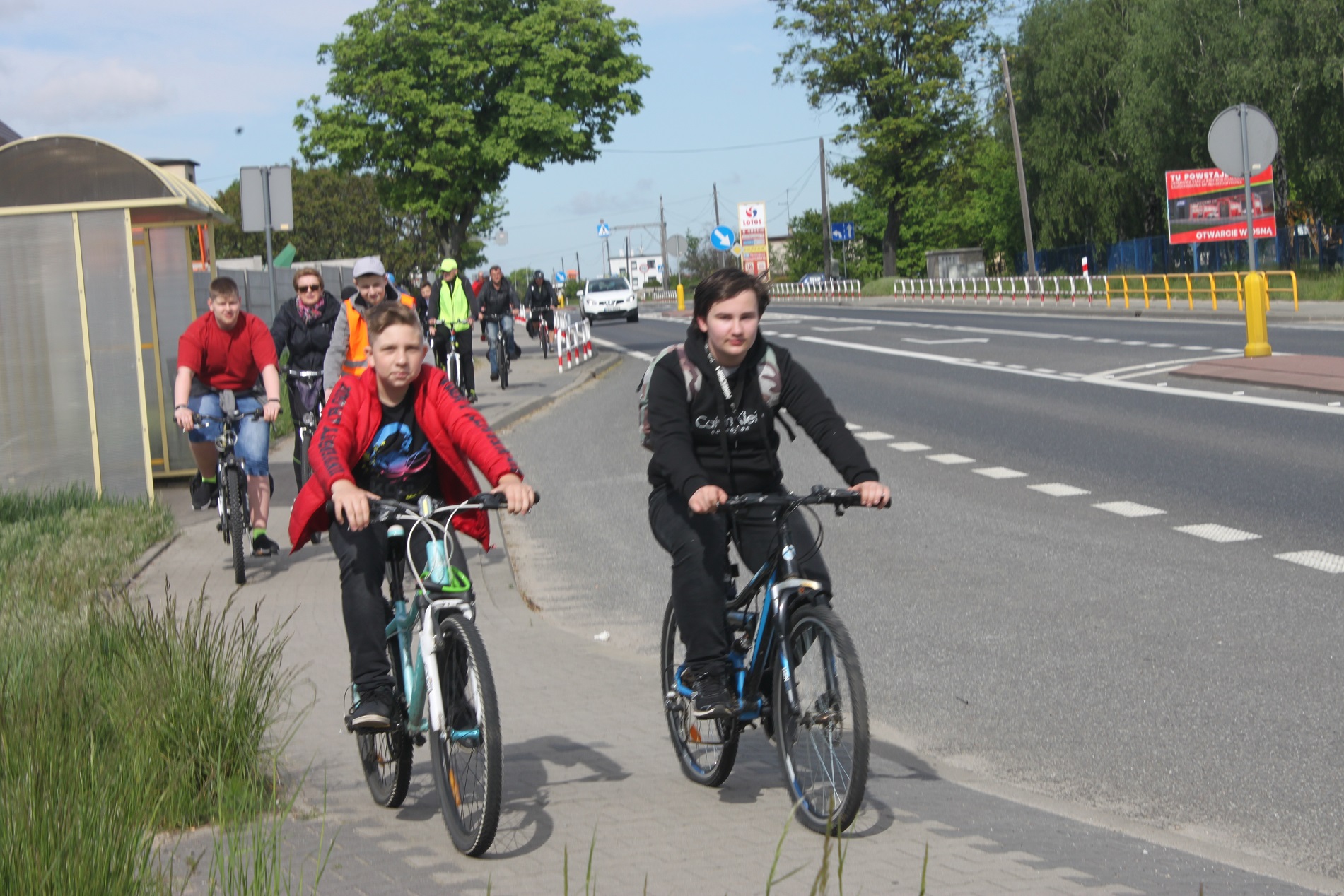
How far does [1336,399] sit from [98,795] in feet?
51.6

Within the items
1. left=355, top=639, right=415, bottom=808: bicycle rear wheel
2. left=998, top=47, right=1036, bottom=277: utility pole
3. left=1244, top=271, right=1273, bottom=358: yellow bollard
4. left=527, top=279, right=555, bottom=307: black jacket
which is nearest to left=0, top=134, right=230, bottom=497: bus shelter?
left=355, top=639, right=415, bottom=808: bicycle rear wheel

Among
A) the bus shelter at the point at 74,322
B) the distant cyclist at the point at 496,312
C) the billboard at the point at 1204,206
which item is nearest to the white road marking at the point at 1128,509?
the bus shelter at the point at 74,322

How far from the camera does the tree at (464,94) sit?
124 ft

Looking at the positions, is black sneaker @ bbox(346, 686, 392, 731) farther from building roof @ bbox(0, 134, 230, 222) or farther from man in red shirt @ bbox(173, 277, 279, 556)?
building roof @ bbox(0, 134, 230, 222)

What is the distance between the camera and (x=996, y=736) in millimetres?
5941

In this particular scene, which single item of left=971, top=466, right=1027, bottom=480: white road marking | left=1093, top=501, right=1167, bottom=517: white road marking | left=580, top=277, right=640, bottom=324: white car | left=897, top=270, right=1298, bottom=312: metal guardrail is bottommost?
left=1093, top=501, right=1167, bottom=517: white road marking

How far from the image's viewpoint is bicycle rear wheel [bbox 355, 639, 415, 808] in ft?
16.2

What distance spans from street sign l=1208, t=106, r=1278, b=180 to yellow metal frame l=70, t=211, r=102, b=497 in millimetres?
15498

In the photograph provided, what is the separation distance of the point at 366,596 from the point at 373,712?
0.35 m

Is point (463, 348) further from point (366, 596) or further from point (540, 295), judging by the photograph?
point (366, 596)

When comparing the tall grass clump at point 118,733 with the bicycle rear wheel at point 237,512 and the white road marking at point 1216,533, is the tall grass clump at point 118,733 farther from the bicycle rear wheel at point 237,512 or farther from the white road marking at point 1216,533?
the white road marking at point 1216,533

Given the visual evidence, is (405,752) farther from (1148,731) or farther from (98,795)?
(1148,731)

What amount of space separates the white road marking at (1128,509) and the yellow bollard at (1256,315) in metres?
11.5

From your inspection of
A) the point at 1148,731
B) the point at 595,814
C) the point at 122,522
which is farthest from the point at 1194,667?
the point at 122,522
